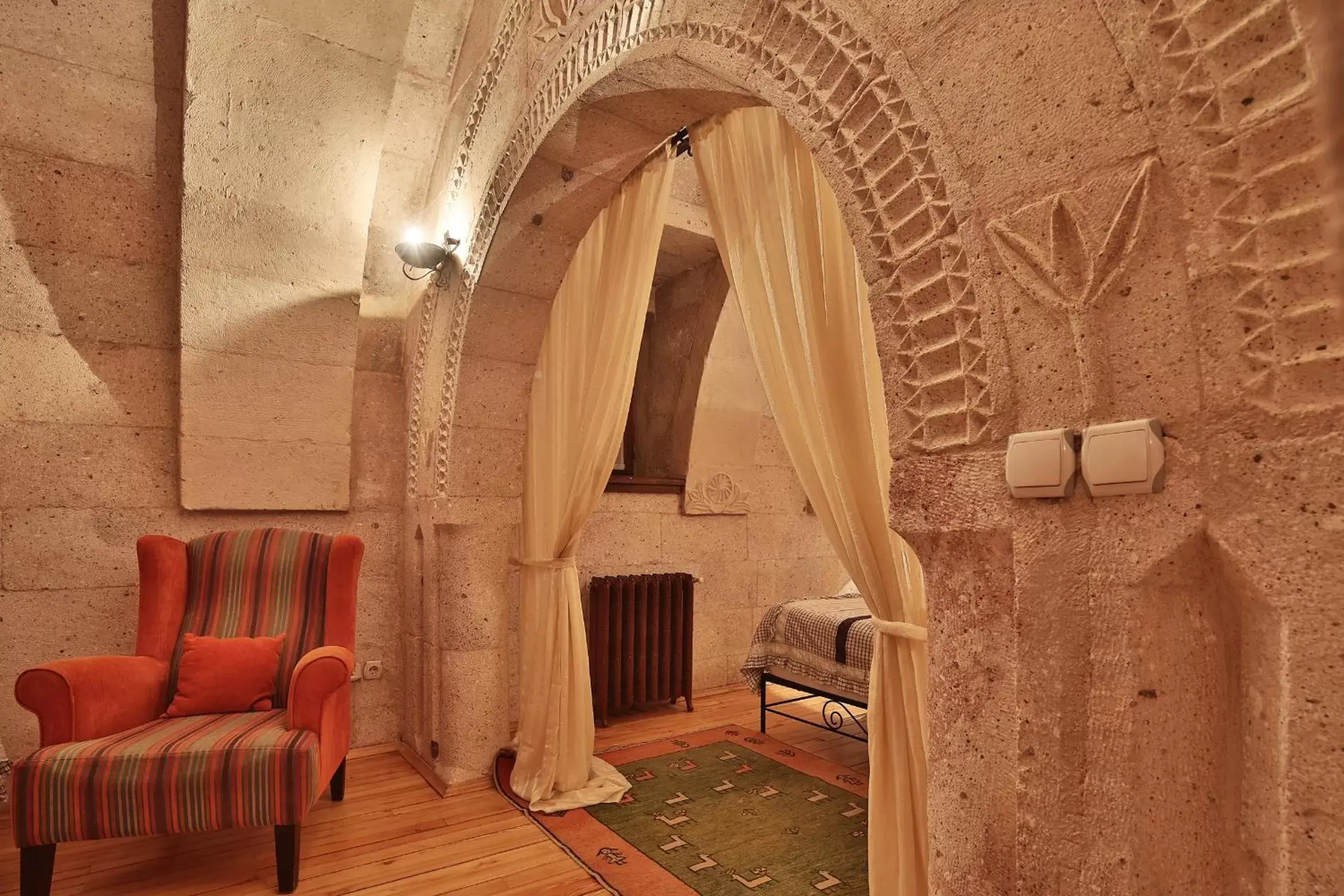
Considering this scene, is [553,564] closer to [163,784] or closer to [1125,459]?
[163,784]

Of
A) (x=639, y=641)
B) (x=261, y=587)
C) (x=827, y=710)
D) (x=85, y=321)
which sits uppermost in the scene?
(x=85, y=321)

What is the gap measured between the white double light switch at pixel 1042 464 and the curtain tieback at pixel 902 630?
24.3 inches

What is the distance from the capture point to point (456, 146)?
3.26 m

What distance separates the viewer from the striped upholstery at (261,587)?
2.87 m

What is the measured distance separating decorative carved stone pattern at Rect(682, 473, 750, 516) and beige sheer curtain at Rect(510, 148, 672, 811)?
4.99 ft

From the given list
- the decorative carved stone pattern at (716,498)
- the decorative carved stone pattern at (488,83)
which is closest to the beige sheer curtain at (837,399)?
the decorative carved stone pattern at (488,83)

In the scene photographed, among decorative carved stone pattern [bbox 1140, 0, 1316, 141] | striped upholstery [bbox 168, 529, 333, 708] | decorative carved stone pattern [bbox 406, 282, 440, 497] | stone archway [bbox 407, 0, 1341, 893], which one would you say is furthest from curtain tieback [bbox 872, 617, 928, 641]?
decorative carved stone pattern [bbox 406, 282, 440, 497]

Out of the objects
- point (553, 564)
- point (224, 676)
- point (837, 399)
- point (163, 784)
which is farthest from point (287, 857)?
point (837, 399)

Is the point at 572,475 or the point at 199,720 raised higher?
the point at 572,475

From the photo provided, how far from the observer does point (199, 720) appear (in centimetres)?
253

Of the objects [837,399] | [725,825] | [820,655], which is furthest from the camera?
[820,655]

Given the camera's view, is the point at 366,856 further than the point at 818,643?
No

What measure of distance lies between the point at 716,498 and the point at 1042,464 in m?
3.71

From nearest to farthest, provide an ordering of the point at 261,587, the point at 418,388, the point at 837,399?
1. the point at 837,399
2. the point at 261,587
3. the point at 418,388
